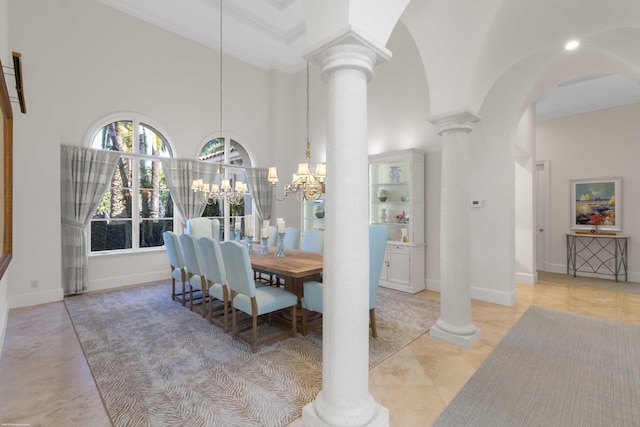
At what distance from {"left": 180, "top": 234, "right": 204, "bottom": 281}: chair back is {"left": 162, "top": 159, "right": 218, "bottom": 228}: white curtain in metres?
2.04

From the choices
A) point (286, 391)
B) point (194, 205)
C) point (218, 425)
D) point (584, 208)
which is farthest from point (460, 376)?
point (584, 208)

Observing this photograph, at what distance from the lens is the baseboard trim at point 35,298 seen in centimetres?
387

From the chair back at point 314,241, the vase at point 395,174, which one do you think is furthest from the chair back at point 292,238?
the vase at point 395,174

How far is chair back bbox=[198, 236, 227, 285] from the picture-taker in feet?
9.75

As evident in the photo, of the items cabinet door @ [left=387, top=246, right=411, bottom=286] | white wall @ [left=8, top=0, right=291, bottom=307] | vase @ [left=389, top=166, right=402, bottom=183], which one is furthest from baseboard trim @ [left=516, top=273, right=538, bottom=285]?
white wall @ [left=8, top=0, right=291, bottom=307]

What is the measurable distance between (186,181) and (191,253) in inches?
96.1

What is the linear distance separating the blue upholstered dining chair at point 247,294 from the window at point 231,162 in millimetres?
3592

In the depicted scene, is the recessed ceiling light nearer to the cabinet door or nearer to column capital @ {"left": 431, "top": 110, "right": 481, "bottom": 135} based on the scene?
column capital @ {"left": 431, "top": 110, "right": 481, "bottom": 135}

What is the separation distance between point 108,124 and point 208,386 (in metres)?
4.60

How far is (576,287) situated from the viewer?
496 centimetres

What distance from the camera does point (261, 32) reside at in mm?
5613

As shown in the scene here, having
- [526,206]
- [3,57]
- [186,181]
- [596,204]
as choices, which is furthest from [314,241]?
[596,204]

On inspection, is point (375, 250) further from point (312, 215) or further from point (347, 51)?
point (312, 215)

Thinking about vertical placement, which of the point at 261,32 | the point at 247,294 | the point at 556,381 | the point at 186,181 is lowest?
the point at 556,381
